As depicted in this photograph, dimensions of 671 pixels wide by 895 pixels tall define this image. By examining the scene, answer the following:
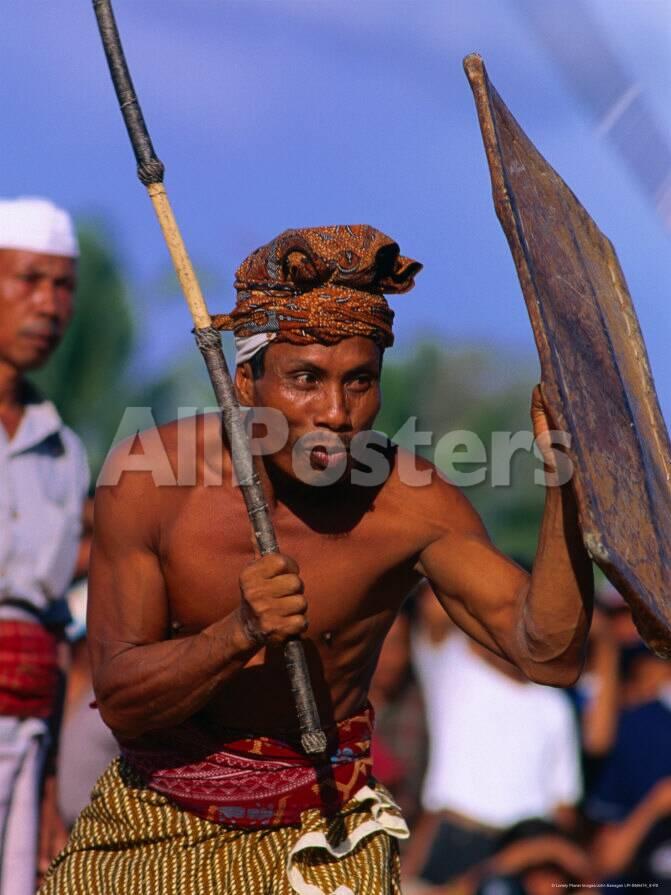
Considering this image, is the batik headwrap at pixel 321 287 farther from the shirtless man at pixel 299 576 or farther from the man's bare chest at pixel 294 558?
the man's bare chest at pixel 294 558

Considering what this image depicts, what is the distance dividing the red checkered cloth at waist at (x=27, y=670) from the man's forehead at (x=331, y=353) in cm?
227

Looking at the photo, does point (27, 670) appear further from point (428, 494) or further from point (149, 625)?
point (428, 494)

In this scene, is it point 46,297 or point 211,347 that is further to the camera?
point 46,297

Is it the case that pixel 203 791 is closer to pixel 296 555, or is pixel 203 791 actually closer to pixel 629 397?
pixel 296 555

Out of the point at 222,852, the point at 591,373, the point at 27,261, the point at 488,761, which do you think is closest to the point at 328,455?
the point at 591,373

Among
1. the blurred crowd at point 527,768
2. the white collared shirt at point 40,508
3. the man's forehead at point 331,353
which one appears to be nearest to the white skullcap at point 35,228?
the white collared shirt at point 40,508

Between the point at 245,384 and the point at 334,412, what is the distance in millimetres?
338

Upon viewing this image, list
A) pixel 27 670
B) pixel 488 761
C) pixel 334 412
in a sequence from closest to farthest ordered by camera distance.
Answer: pixel 334 412 → pixel 27 670 → pixel 488 761

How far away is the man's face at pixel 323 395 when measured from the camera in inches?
132

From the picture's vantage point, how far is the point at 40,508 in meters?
5.60

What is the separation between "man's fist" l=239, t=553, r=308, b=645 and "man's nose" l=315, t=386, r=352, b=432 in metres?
0.33

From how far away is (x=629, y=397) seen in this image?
10.7 feet

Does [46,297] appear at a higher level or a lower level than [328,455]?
higher

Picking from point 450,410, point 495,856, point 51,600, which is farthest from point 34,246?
point 450,410
